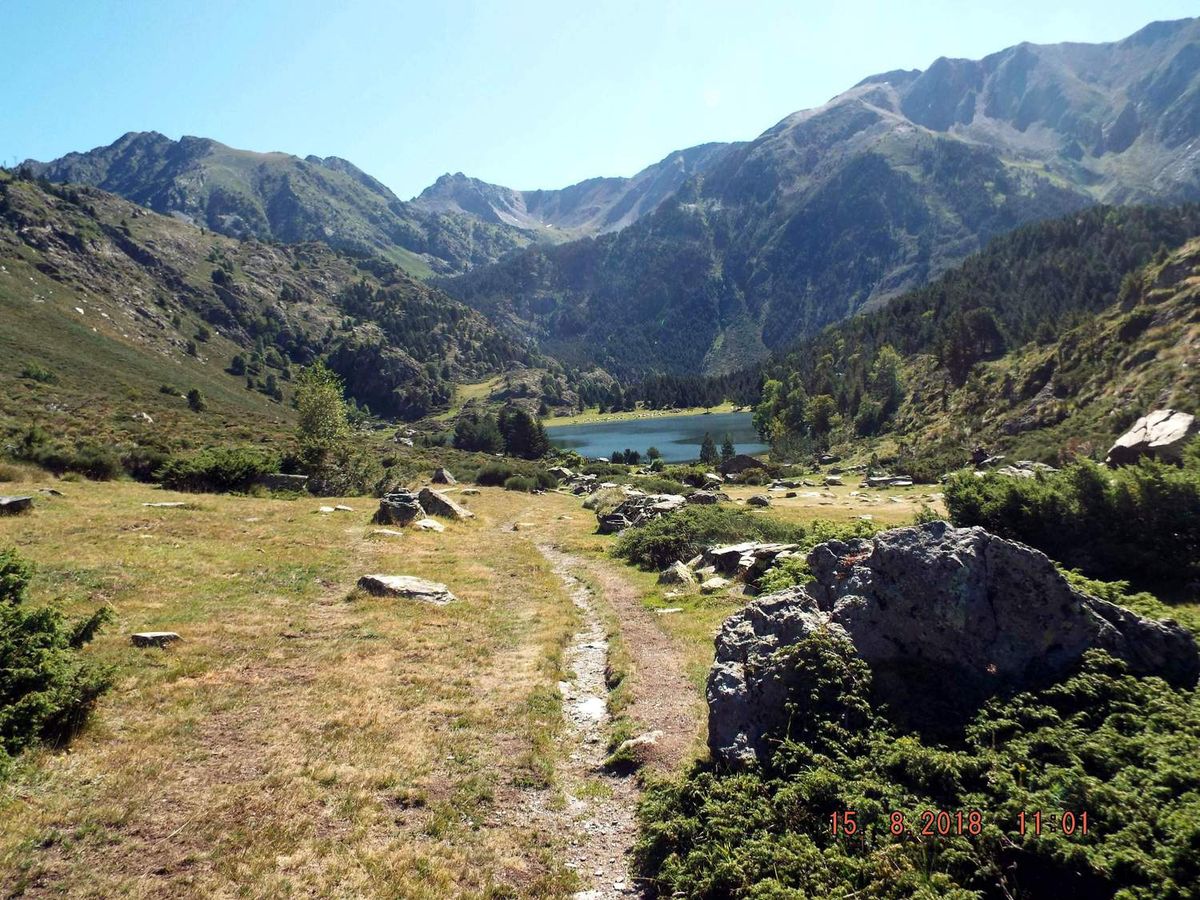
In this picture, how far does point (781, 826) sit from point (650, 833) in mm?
2315

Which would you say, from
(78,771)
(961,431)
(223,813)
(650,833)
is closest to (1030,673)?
(650,833)

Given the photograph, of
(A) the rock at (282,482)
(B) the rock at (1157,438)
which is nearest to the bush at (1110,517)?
(B) the rock at (1157,438)

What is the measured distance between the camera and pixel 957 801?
879 cm

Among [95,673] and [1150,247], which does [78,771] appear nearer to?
[95,673]

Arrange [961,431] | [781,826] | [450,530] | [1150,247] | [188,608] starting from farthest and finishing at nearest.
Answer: [1150,247]
[961,431]
[450,530]
[188,608]
[781,826]

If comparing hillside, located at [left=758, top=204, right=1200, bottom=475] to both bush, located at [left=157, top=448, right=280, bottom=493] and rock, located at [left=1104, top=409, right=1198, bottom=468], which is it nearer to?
rock, located at [left=1104, top=409, right=1198, bottom=468]

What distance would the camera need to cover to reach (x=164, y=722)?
42.4 ft

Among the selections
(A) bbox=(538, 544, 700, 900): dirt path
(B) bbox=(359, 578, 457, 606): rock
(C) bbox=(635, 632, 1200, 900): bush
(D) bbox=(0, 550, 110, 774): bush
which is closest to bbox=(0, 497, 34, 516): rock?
(B) bbox=(359, 578, 457, 606): rock

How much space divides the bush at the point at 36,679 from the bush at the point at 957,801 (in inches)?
451

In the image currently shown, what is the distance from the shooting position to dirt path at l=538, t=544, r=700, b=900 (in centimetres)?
1012

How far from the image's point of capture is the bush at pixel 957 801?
23.7 ft

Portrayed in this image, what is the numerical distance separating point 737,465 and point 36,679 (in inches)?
3788

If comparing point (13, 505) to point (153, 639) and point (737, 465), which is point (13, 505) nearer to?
point (153, 639)
